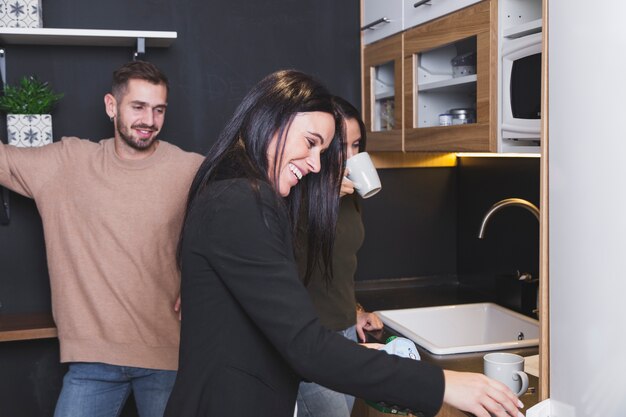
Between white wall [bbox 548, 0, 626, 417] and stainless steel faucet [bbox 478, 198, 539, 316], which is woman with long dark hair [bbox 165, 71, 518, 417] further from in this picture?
stainless steel faucet [bbox 478, 198, 539, 316]

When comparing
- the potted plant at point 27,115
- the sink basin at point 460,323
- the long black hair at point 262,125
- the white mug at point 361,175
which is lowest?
the sink basin at point 460,323

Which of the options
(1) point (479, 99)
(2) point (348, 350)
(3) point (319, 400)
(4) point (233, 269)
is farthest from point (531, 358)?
(4) point (233, 269)

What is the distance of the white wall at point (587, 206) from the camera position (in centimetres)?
105

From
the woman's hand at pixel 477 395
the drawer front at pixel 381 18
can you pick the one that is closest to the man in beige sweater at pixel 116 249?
the drawer front at pixel 381 18

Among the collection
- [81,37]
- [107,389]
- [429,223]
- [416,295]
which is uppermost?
[81,37]

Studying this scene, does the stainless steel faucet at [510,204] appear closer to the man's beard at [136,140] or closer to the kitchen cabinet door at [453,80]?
the kitchen cabinet door at [453,80]

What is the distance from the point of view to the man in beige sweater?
82.8 inches

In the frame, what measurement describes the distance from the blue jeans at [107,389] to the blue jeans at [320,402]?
1.42 feet

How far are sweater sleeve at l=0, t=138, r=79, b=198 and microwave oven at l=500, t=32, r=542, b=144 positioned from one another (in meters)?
1.28

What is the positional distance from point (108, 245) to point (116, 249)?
1.0 inches

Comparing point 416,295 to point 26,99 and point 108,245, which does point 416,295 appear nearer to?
point 108,245

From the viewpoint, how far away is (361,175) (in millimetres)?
2025

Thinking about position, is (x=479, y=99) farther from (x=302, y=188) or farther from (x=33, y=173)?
(x=33, y=173)

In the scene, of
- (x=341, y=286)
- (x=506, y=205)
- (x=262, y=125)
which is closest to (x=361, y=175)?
(x=341, y=286)
